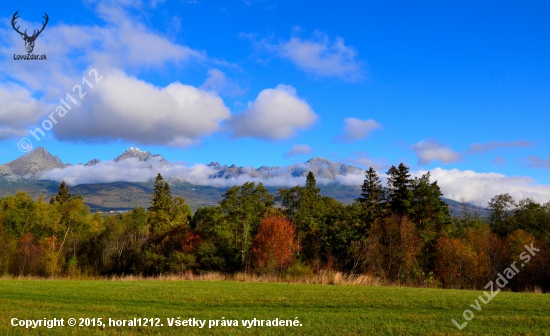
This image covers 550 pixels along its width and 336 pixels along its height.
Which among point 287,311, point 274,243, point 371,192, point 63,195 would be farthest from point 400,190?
point 63,195

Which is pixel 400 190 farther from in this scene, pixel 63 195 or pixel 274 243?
pixel 63 195

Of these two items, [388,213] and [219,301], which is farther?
[388,213]

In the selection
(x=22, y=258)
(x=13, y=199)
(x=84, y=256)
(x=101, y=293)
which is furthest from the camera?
(x=84, y=256)

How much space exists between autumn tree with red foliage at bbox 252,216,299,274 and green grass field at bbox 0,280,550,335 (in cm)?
3283

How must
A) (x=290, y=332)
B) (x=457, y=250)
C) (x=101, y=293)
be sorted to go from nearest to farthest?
(x=290, y=332)
(x=101, y=293)
(x=457, y=250)

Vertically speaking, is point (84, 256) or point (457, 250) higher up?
point (457, 250)

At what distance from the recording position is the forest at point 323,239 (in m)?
55.4

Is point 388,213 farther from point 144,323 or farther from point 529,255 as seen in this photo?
point 144,323

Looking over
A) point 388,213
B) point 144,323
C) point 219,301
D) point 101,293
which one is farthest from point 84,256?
point 144,323

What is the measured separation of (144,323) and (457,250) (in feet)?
171

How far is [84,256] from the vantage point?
8338cm

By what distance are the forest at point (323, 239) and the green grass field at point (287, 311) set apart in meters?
25.4

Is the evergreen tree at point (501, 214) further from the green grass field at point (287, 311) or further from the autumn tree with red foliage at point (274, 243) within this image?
the green grass field at point (287, 311)

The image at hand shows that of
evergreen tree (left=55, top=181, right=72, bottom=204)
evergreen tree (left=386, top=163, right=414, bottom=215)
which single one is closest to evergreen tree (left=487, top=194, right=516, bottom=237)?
evergreen tree (left=386, top=163, right=414, bottom=215)
